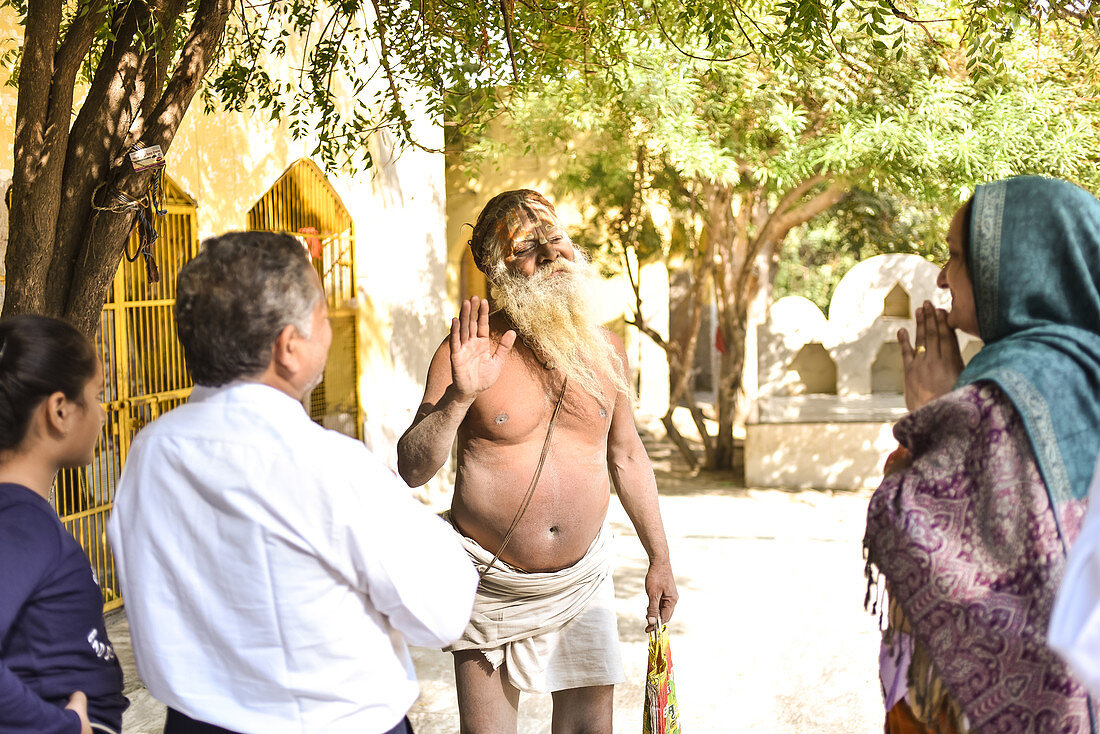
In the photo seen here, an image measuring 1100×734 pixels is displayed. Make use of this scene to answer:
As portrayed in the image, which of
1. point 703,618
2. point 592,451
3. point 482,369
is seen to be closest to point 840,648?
point 703,618

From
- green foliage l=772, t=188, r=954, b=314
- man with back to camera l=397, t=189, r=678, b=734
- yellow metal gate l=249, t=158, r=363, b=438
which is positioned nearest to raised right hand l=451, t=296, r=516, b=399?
man with back to camera l=397, t=189, r=678, b=734

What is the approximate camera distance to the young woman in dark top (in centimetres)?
175

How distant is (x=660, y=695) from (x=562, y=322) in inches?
45.9

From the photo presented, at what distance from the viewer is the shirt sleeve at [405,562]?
5.44ft

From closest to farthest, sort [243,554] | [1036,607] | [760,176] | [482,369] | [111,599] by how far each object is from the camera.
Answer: [243,554] < [1036,607] < [482,369] < [111,599] < [760,176]

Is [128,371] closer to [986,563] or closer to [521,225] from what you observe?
[521,225]

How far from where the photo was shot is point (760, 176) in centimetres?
838

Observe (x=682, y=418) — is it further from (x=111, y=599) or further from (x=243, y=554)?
(x=243, y=554)

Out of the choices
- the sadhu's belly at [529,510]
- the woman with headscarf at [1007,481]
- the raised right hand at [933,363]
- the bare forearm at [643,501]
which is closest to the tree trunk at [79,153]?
the sadhu's belly at [529,510]

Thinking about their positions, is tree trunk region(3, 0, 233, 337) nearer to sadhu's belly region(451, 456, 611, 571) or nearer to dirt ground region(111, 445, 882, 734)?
sadhu's belly region(451, 456, 611, 571)

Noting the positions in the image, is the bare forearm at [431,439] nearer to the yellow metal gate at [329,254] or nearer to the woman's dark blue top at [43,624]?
the woman's dark blue top at [43,624]

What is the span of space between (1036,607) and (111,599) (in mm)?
5521

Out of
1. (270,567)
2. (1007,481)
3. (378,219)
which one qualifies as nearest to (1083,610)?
(1007,481)

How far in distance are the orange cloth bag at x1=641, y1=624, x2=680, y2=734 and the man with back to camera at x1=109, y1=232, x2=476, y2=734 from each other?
136cm
